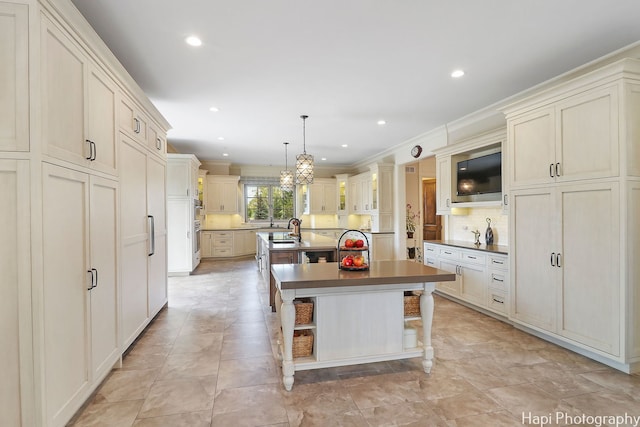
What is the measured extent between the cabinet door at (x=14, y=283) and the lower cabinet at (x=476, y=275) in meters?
4.18

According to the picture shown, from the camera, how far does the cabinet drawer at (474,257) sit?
13.4 feet

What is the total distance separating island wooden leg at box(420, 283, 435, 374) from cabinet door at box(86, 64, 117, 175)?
8.67 ft

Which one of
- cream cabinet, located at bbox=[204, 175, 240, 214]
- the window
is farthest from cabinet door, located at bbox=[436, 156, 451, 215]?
cream cabinet, located at bbox=[204, 175, 240, 214]

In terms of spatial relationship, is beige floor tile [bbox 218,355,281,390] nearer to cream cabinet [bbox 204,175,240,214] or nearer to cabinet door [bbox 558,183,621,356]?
cabinet door [bbox 558,183,621,356]

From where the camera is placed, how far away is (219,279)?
249 inches

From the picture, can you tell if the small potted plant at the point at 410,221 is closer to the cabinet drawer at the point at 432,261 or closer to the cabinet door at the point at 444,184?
the cabinet door at the point at 444,184

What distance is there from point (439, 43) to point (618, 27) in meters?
1.33

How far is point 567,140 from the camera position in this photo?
2941 millimetres

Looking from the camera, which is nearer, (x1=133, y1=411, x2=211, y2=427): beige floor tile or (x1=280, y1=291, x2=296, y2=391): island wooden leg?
(x1=133, y1=411, x2=211, y2=427): beige floor tile

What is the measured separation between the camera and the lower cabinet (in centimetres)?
383

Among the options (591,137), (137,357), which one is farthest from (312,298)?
(591,137)

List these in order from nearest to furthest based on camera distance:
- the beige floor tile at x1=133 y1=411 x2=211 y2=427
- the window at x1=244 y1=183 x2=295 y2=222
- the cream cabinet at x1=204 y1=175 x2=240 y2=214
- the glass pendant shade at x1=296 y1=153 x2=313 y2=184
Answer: the beige floor tile at x1=133 y1=411 x2=211 y2=427 → the glass pendant shade at x1=296 y1=153 x2=313 y2=184 → the cream cabinet at x1=204 y1=175 x2=240 y2=214 → the window at x1=244 y1=183 x2=295 y2=222

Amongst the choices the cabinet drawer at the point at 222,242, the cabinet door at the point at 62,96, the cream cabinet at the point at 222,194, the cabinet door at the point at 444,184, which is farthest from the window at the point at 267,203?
the cabinet door at the point at 62,96

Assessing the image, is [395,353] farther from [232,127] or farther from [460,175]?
[232,127]
